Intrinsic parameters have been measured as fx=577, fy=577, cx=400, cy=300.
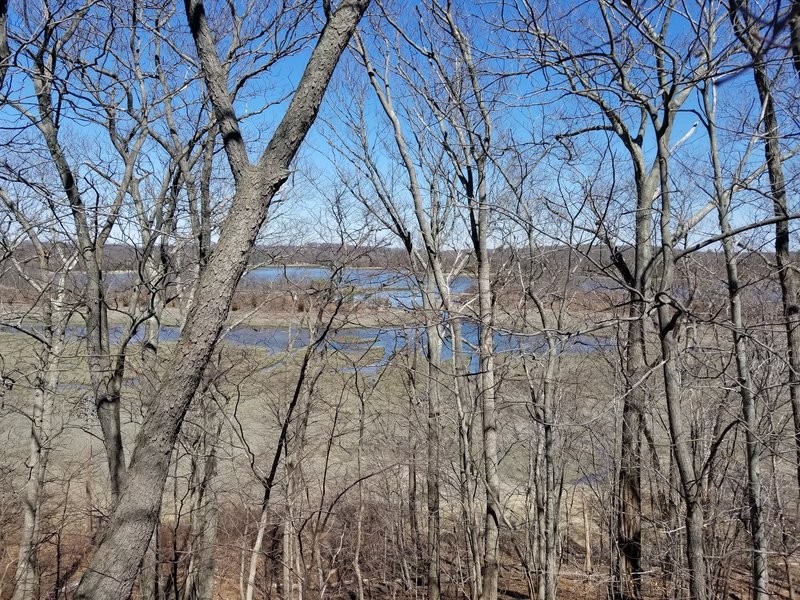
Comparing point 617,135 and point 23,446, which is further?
point 23,446

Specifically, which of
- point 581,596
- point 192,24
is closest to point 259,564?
point 581,596

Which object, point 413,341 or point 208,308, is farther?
point 413,341

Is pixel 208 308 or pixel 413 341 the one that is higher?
pixel 208 308

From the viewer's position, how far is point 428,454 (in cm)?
996

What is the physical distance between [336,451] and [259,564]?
132 inches

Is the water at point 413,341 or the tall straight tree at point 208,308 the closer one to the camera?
the tall straight tree at point 208,308

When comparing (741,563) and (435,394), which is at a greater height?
(435,394)

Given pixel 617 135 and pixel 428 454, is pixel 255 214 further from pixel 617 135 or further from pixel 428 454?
pixel 428 454

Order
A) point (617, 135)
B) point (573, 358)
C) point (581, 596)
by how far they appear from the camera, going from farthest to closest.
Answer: point (573, 358) < point (581, 596) < point (617, 135)

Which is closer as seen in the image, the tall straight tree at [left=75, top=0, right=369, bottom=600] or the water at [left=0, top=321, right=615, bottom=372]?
the tall straight tree at [left=75, top=0, right=369, bottom=600]

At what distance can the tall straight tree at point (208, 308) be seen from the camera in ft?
9.73

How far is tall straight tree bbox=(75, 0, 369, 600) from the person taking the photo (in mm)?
2965

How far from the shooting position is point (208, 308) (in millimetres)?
3170

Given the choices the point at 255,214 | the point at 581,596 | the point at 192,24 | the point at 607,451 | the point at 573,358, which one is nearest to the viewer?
the point at 255,214
